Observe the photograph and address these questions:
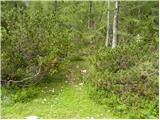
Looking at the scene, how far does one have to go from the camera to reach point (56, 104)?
1088 cm

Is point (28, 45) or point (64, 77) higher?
point (28, 45)

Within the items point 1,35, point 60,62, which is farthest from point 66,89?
point 1,35

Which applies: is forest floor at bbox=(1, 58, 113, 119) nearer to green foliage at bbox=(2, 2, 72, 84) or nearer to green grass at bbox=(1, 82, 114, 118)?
green grass at bbox=(1, 82, 114, 118)

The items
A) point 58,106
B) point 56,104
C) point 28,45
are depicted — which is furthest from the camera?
point 28,45

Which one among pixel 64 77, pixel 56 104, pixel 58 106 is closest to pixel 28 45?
pixel 64 77

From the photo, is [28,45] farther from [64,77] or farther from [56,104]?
[56,104]

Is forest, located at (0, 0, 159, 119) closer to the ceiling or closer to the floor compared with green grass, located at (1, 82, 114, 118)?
closer to the ceiling

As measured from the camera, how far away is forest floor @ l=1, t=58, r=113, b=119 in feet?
32.7

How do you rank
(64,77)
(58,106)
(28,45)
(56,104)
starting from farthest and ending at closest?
(64,77) < (28,45) < (56,104) < (58,106)

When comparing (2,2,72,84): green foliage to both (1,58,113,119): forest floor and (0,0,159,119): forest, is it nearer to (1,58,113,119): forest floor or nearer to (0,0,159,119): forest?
(0,0,159,119): forest

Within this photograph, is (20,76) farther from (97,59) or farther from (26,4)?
(26,4)

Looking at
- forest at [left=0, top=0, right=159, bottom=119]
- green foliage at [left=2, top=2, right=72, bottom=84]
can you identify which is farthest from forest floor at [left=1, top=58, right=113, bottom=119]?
green foliage at [left=2, top=2, right=72, bottom=84]

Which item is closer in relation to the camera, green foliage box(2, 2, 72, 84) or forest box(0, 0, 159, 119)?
forest box(0, 0, 159, 119)

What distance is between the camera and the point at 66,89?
1255cm
